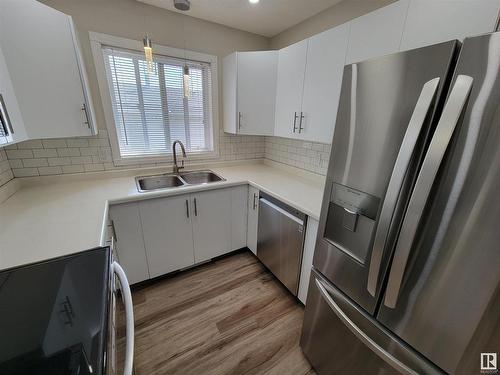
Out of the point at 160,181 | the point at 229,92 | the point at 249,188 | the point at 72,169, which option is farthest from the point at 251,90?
the point at 72,169

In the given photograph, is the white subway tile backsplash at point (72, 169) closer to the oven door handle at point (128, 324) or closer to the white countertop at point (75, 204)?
the white countertop at point (75, 204)

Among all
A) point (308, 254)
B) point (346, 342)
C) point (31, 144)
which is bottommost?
point (346, 342)

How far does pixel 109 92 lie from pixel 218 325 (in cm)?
222

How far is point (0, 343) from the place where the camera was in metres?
0.51

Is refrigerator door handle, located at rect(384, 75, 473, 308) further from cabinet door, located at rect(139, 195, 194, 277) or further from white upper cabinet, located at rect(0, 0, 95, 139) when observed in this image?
white upper cabinet, located at rect(0, 0, 95, 139)

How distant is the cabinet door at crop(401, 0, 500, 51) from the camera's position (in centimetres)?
82

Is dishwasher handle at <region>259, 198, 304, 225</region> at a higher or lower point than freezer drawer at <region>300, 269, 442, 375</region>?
higher

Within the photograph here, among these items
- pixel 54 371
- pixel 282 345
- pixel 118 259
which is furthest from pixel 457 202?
pixel 118 259

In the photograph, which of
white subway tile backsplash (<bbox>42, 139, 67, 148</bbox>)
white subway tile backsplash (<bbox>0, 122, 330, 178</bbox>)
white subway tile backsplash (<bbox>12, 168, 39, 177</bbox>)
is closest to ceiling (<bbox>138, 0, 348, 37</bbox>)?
white subway tile backsplash (<bbox>0, 122, 330, 178</bbox>)

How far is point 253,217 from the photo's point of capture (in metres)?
2.15

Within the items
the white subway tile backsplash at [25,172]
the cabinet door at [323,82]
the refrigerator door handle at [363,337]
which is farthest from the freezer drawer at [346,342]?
the white subway tile backsplash at [25,172]

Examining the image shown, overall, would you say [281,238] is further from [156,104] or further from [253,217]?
[156,104]

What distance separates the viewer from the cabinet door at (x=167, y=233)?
1.76m

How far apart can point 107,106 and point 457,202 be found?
245 cm
